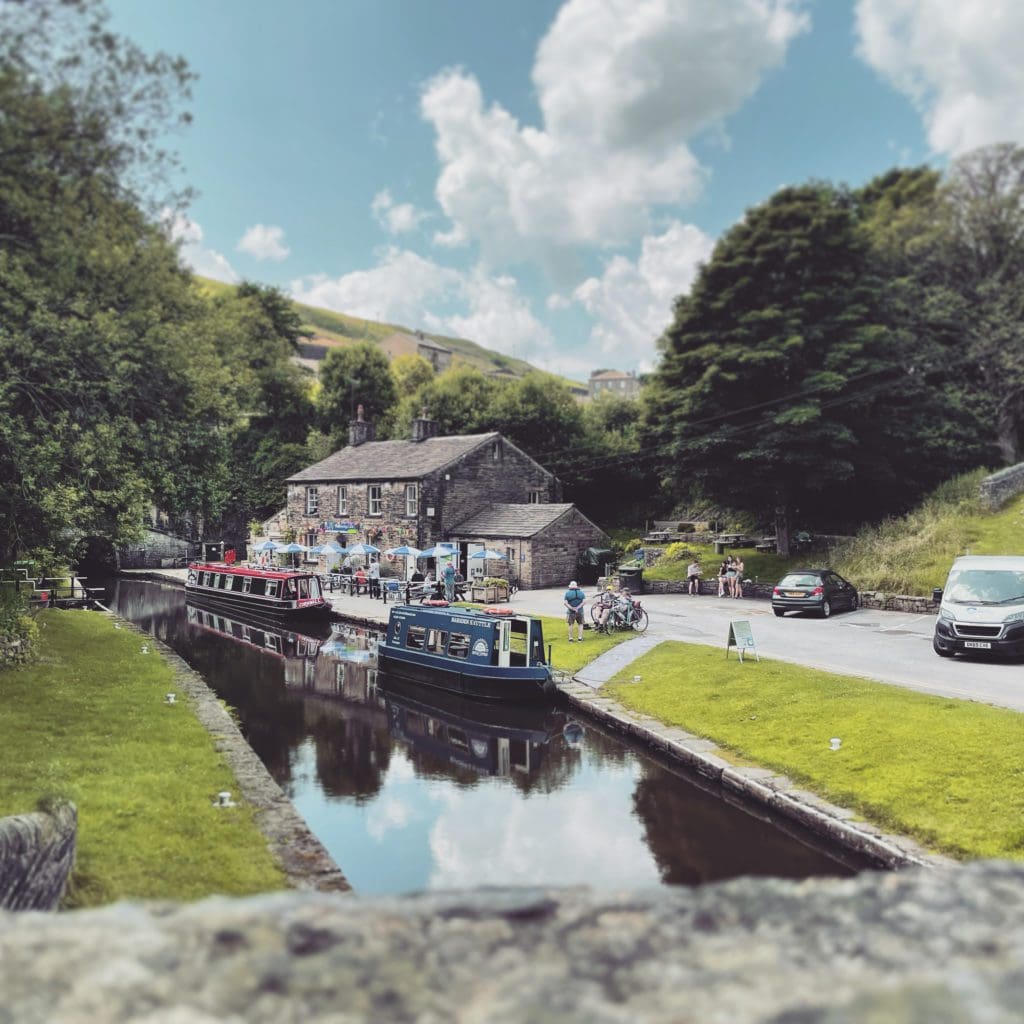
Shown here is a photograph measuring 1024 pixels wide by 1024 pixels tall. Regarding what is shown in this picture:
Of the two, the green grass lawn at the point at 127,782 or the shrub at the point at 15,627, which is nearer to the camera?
the green grass lawn at the point at 127,782

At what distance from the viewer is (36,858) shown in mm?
5320

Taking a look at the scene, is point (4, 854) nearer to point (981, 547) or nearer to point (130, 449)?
point (130, 449)

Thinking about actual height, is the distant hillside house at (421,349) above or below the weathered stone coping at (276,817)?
above

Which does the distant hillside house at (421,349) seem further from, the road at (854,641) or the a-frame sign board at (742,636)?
the a-frame sign board at (742,636)

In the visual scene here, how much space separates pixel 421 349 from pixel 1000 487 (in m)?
114

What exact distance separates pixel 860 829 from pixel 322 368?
5732cm

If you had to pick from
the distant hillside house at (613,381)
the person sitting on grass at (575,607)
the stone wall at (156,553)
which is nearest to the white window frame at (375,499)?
the stone wall at (156,553)

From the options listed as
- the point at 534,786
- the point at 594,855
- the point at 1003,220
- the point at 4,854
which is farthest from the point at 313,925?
the point at 1003,220

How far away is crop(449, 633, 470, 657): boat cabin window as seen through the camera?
695 inches

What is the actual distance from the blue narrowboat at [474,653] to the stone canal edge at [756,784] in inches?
35.7

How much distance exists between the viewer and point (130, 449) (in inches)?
554

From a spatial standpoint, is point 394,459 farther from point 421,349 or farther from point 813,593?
point 421,349

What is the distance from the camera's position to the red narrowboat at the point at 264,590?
28.8m

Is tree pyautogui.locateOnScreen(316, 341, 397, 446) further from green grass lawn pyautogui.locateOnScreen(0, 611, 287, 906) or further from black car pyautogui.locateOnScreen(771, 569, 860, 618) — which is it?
green grass lawn pyautogui.locateOnScreen(0, 611, 287, 906)
